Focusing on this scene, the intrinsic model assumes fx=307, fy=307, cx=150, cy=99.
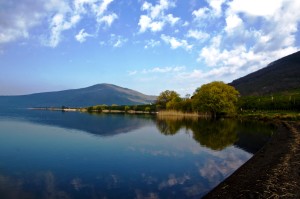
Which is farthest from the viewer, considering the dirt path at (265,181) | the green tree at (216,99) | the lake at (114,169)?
the green tree at (216,99)

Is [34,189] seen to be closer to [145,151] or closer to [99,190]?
[99,190]

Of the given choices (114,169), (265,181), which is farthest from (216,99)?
(265,181)

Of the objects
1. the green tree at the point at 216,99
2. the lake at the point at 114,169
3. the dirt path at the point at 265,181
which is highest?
the green tree at the point at 216,99

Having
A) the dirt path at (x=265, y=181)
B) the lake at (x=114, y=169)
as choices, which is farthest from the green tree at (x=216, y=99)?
the dirt path at (x=265, y=181)

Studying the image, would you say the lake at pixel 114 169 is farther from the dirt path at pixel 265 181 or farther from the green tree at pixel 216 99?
the green tree at pixel 216 99

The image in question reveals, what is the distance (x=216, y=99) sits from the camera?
13188 cm

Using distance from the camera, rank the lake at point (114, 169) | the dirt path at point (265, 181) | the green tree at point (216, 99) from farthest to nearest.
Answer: the green tree at point (216, 99) < the lake at point (114, 169) < the dirt path at point (265, 181)

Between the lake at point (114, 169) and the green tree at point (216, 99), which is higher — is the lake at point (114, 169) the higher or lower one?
the lower one

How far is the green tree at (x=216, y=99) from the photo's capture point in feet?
431

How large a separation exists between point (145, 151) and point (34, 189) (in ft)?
69.6

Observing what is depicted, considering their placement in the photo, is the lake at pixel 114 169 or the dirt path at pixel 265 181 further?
the lake at pixel 114 169

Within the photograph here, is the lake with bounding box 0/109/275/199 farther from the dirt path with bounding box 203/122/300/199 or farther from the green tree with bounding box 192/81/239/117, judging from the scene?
the green tree with bounding box 192/81/239/117

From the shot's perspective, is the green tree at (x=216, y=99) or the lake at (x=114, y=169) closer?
the lake at (x=114, y=169)

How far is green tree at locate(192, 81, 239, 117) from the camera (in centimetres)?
13150
